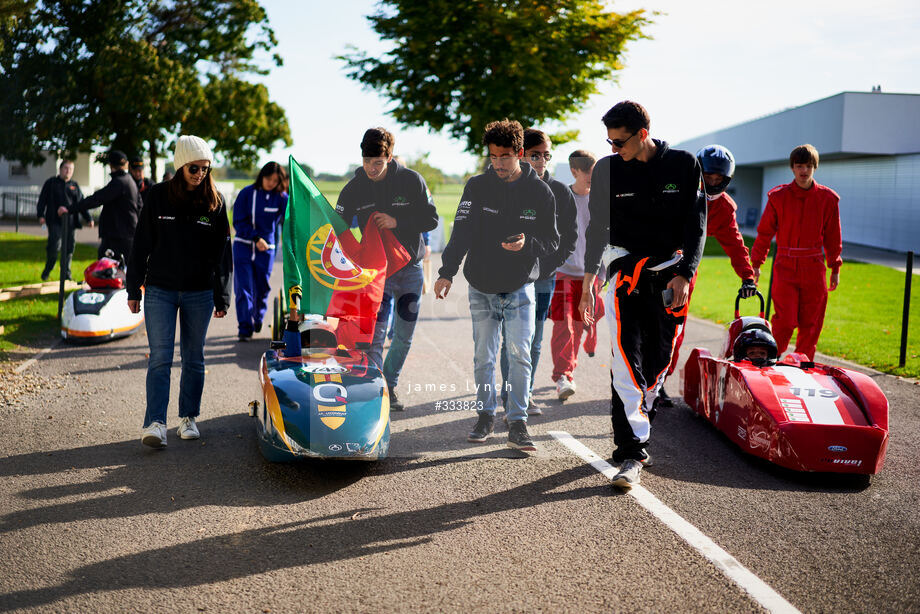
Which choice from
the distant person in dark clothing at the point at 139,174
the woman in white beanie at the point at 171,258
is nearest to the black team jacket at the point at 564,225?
the woman in white beanie at the point at 171,258

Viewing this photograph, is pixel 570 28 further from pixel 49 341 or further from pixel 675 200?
pixel 675 200

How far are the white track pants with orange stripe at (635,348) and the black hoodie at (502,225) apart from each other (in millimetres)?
729

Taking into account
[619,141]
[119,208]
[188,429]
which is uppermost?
[619,141]

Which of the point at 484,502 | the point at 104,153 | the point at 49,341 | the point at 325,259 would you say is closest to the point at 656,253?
the point at 484,502

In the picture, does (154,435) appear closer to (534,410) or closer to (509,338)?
(509,338)

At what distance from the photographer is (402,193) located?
251 inches

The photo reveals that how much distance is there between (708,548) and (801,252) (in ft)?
15.0

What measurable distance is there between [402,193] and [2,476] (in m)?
3.43

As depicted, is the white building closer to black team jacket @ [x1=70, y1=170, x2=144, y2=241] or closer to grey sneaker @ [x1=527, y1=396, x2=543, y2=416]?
grey sneaker @ [x1=527, y1=396, x2=543, y2=416]

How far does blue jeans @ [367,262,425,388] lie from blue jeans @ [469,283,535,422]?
2.94 ft

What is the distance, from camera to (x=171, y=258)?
5.47 m

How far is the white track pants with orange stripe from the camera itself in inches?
195

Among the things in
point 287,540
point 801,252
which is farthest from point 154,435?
point 801,252

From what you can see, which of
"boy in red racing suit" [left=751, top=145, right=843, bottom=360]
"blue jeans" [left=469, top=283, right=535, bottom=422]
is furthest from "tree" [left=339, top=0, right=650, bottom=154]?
"blue jeans" [left=469, top=283, right=535, bottom=422]
